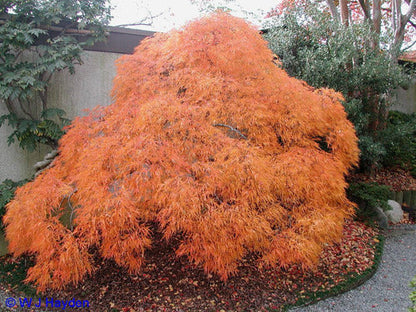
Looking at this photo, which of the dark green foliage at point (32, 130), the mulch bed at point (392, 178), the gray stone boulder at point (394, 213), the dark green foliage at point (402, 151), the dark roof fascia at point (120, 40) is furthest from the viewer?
the dark green foliage at point (402, 151)

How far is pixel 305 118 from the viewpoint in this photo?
9.41 feet

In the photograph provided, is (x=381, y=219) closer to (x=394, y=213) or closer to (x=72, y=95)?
(x=394, y=213)

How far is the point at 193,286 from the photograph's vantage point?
10.1 ft

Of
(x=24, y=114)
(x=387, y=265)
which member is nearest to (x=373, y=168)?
(x=387, y=265)

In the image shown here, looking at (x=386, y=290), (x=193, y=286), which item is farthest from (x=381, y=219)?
(x=193, y=286)

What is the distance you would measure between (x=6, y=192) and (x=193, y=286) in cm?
225

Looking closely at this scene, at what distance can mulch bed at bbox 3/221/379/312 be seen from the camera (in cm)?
284

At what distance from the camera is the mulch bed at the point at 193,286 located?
2.84 m

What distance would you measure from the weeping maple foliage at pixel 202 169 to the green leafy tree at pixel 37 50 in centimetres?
87

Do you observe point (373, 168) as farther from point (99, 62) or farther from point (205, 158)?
point (99, 62)

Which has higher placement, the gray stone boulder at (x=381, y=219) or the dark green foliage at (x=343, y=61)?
the dark green foliage at (x=343, y=61)

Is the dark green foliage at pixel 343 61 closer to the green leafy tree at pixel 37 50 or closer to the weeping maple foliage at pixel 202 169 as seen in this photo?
the weeping maple foliage at pixel 202 169

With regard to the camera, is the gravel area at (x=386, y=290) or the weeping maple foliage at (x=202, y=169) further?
the gravel area at (x=386, y=290)

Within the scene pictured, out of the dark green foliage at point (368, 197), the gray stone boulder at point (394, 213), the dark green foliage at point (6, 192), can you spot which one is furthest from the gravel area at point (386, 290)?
the dark green foliage at point (6, 192)
